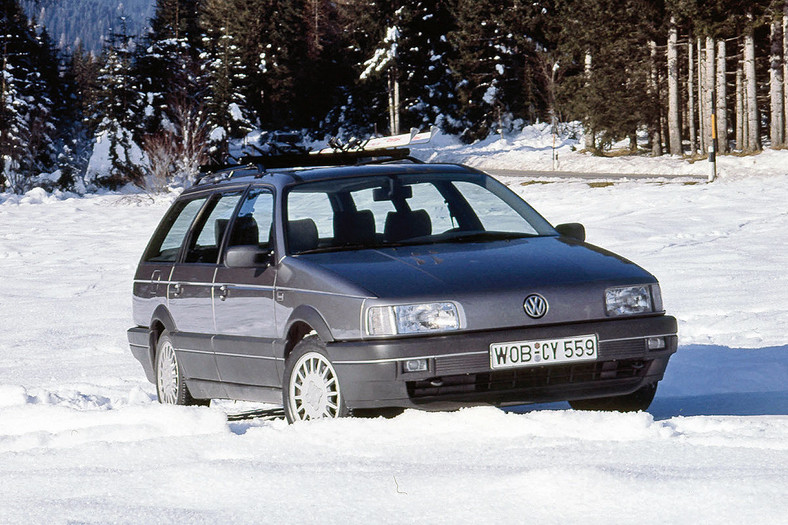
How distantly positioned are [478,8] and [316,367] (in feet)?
202

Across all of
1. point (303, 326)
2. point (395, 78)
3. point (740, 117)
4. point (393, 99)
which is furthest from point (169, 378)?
point (393, 99)

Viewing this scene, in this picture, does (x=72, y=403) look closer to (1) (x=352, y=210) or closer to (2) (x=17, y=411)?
(2) (x=17, y=411)

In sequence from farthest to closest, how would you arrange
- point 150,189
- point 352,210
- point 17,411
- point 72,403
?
point 150,189 < point 72,403 < point 17,411 < point 352,210

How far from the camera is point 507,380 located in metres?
5.50

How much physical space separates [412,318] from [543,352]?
0.63 meters

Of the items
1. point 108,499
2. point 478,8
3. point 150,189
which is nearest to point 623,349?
point 108,499

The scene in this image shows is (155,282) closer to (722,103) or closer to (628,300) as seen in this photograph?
(628,300)

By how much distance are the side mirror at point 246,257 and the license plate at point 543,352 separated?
62.1 inches

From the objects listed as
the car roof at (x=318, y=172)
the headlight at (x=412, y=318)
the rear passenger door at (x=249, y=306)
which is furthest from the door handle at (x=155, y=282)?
the headlight at (x=412, y=318)

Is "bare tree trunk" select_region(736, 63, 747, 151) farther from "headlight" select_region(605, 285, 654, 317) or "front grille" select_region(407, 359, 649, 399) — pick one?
"front grille" select_region(407, 359, 649, 399)

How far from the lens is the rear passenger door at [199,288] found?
7.05m

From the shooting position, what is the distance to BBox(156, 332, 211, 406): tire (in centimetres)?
742

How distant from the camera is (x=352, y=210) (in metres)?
6.58

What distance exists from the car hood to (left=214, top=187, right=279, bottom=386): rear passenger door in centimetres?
41
